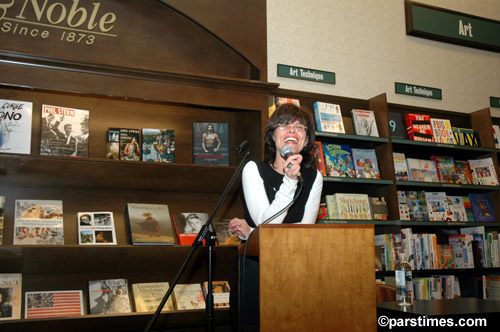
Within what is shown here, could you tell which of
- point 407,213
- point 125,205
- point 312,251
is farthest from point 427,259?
point 312,251

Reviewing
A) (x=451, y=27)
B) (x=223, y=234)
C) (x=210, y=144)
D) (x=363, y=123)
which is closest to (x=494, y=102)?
(x=451, y=27)

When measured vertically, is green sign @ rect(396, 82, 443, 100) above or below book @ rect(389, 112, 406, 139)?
above

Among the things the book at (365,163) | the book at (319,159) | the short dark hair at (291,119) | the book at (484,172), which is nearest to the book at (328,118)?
the book at (319,159)

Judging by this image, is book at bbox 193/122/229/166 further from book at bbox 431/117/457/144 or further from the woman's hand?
book at bbox 431/117/457/144

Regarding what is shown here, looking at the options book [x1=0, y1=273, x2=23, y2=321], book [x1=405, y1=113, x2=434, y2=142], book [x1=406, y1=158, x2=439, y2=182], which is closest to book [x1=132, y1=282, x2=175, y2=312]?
book [x1=0, y1=273, x2=23, y2=321]

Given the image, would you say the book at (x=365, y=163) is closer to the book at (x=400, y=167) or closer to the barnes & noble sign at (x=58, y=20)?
the book at (x=400, y=167)

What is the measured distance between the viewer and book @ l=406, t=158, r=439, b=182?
397 centimetres

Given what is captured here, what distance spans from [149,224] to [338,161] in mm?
1540

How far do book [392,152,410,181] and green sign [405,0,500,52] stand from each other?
1.28 metres

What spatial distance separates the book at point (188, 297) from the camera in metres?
3.08

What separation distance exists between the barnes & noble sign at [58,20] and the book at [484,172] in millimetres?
3262

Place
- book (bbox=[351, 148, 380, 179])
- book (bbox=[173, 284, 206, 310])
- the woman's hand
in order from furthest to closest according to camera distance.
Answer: book (bbox=[351, 148, 380, 179]) → book (bbox=[173, 284, 206, 310]) → the woman's hand

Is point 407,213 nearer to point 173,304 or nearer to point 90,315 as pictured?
point 173,304

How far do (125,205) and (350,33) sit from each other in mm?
2487
